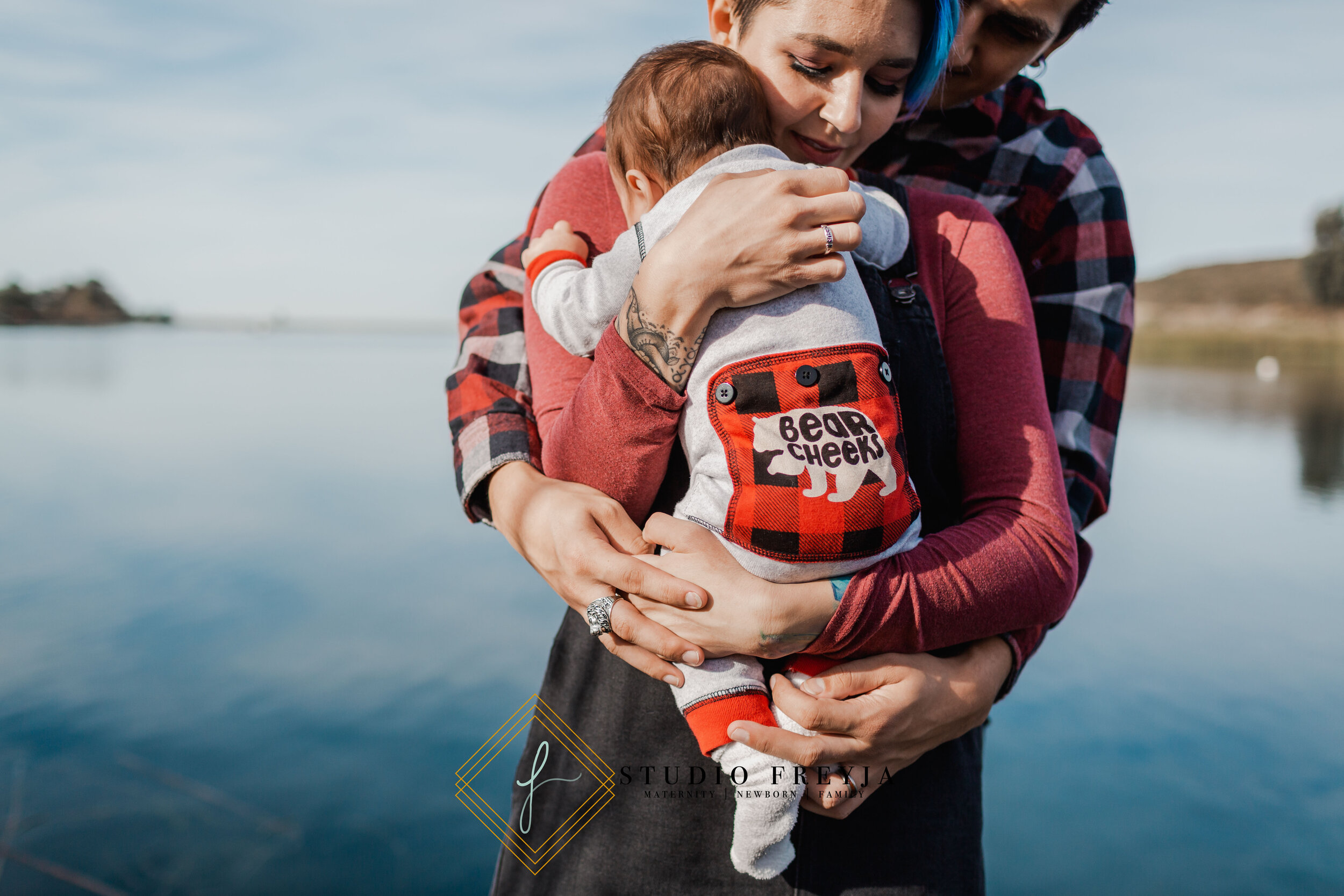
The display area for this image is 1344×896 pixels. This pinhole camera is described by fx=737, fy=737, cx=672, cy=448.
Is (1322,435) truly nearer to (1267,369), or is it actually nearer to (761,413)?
(1267,369)

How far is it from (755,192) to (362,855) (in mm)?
4454

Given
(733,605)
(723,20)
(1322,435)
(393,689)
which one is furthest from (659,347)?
(1322,435)

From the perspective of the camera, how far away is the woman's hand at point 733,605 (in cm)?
98

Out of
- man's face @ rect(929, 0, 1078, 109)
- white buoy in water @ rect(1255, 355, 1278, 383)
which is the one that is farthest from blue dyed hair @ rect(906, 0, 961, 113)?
white buoy in water @ rect(1255, 355, 1278, 383)

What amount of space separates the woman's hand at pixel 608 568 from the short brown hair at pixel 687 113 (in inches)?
21.2

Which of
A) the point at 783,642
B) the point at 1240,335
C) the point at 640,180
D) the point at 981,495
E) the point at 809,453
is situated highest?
the point at 640,180

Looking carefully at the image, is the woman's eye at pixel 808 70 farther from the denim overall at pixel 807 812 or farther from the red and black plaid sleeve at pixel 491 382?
the red and black plaid sleeve at pixel 491 382

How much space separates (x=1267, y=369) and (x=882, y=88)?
34068 millimetres

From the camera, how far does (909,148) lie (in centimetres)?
169

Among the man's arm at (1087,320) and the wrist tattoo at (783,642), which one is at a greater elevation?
the man's arm at (1087,320)

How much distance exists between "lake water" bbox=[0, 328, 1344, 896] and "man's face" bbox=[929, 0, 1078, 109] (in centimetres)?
440

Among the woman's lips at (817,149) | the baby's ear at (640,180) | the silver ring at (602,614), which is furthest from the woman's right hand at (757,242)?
the silver ring at (602,614)

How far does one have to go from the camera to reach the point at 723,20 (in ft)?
4.50

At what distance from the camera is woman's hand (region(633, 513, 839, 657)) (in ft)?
3.20
